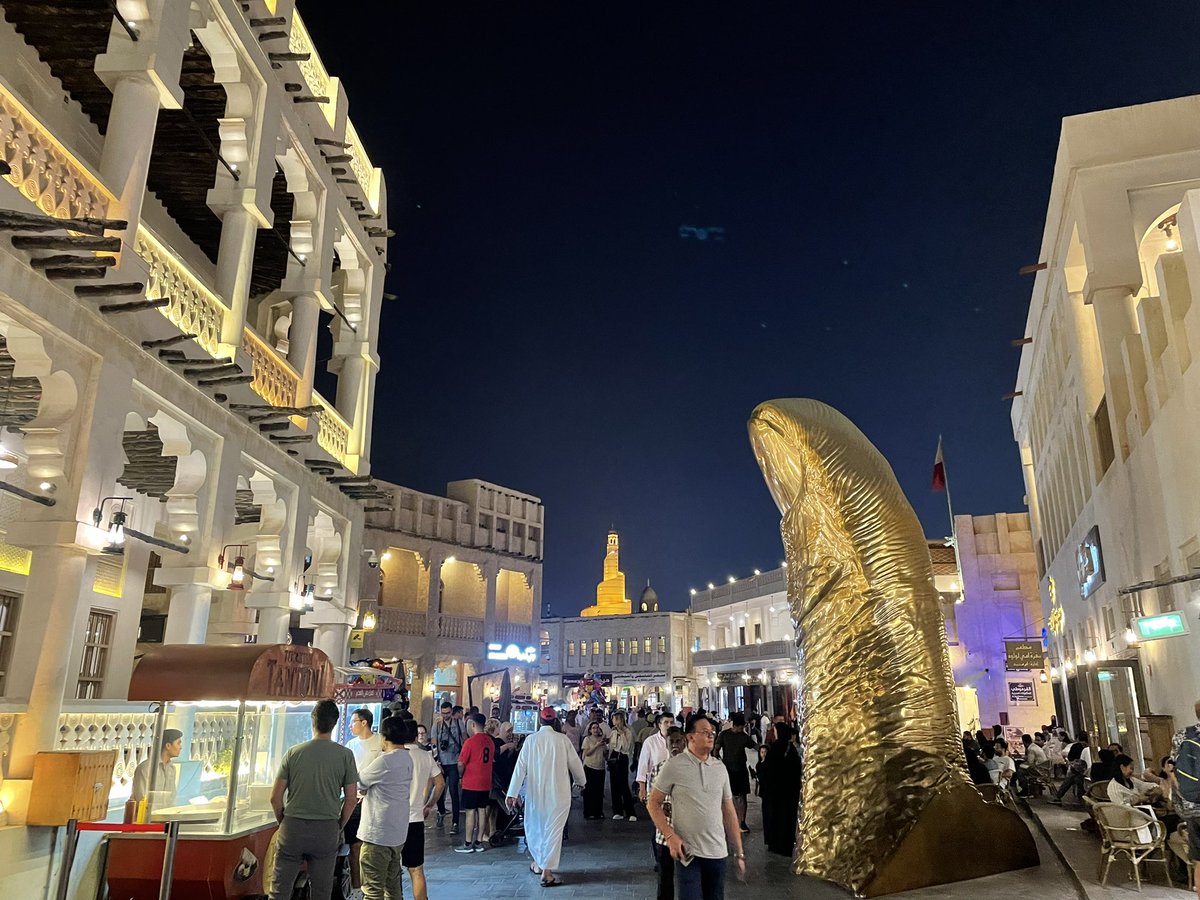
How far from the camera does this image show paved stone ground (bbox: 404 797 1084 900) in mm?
6332

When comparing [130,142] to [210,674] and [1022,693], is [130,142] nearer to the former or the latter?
[210,674]

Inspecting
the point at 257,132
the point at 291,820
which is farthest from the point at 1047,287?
the point at 291,820

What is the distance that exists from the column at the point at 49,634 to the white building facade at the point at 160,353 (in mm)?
16

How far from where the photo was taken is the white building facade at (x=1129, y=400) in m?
11.1

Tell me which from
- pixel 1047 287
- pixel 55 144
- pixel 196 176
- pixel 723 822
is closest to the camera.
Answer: pixel 723 822

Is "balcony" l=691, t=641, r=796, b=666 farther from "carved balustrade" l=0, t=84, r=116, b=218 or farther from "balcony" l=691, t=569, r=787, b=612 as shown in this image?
"carved balustrade" l=0, t=84, r=116, b=218

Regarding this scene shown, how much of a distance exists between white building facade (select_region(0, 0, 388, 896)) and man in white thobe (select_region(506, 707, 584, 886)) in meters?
3.07

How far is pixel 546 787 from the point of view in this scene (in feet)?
28.4

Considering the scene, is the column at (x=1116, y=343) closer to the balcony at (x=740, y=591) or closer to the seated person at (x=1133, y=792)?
the seated person at (x=1133, y=792)

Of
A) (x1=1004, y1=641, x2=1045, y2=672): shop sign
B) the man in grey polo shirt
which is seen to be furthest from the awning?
(x1=1004, y1=641, x2=1045, y2=672): shop sign

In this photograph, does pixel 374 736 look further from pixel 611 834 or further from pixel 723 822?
pixel 611 834

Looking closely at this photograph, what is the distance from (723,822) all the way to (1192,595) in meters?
9.17

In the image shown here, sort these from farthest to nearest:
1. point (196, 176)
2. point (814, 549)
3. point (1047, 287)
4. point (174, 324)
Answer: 1. point (1047, 287)
2. point (196, 176)
3. point (174, 324)
4. point (814, 549)

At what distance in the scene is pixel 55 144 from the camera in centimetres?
658
